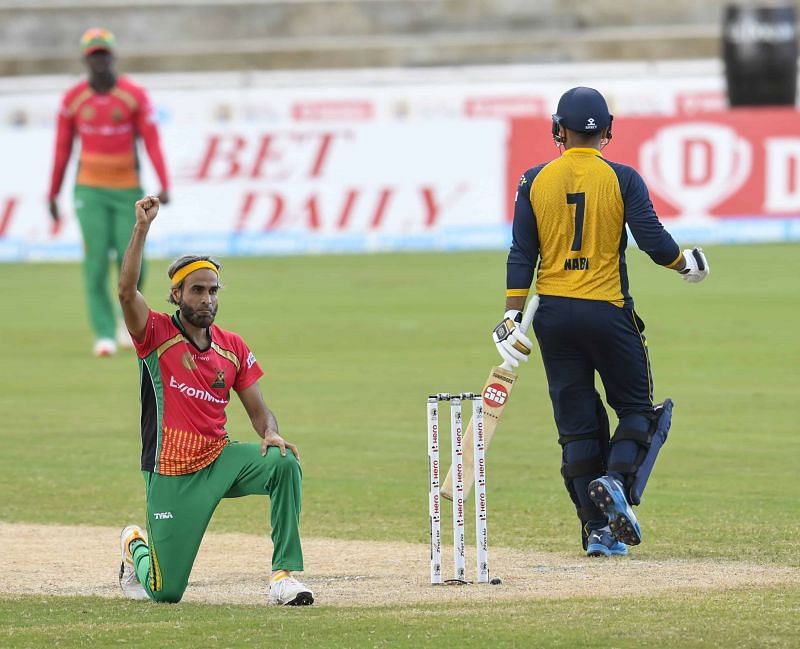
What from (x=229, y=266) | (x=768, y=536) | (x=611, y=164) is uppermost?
(x=229, y=266)

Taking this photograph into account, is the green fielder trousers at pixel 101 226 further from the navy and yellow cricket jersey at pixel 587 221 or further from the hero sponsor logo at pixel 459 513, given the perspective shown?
the hero sponsor logo at pixel 459 513

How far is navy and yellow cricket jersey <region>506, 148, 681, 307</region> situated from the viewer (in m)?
8.25

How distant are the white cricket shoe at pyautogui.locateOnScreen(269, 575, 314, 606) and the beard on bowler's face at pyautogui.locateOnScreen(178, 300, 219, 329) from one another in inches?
42.1

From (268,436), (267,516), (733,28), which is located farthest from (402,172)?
(268,436)

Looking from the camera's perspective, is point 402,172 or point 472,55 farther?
point 472,55

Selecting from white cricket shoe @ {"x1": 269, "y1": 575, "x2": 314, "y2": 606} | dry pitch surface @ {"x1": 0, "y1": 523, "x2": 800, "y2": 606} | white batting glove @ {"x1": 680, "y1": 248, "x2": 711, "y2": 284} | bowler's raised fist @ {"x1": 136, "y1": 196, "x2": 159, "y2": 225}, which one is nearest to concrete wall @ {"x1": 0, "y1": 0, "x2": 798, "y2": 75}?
dry pitch surface @ {"x1": 0, "y1": 523, "x2": 800, "y2": 606}

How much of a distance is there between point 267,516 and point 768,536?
271 centimetres

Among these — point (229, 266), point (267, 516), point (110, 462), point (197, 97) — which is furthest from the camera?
point (197, 97)

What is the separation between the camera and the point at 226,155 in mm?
24641

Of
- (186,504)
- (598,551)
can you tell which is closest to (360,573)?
(186,504)

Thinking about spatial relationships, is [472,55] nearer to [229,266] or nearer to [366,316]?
[229,266]

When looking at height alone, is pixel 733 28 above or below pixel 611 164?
above

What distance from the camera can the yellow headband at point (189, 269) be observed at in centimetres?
746

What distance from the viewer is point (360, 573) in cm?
812
